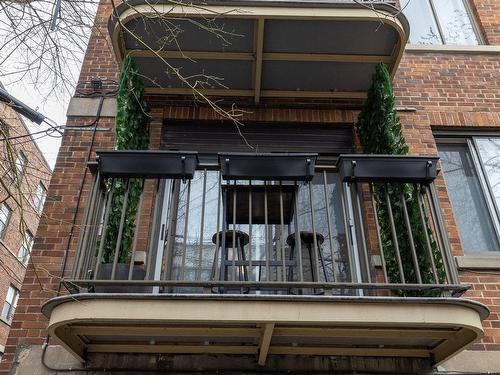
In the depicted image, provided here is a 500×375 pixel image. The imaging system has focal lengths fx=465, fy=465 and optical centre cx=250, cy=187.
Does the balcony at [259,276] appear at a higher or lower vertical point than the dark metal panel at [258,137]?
lower

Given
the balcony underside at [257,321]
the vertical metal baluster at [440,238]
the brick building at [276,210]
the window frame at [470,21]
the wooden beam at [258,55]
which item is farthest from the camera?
the window frame at [470,21]

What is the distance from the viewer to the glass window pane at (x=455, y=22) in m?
6.52

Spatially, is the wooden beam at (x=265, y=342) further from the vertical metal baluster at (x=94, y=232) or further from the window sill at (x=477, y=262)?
the window sill at (x=477, y=262)

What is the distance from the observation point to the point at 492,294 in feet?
14.5

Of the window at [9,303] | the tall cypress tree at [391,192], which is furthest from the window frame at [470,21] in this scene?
the window at [9,303]

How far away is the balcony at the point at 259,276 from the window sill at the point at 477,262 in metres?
0.55

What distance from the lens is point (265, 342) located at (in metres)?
3.54

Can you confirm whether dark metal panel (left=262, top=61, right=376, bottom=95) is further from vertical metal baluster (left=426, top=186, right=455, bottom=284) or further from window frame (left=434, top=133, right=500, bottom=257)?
vertical metal baluster (left=426, top=186, right=455, bottom=284)

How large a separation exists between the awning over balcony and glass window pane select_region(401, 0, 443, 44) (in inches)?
67.6

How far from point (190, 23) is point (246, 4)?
0.59 metres

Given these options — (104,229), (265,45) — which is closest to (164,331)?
(104,229)

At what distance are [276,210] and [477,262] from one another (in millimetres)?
2052

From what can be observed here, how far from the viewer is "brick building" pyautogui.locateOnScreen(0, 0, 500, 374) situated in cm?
344

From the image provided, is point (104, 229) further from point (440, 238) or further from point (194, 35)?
point (440, 238)
